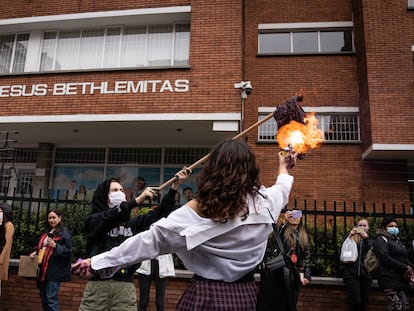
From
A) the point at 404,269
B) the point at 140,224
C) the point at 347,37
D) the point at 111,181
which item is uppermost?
the point at 347,37

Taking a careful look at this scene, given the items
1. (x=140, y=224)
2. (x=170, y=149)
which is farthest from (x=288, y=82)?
(x=140, y=224)

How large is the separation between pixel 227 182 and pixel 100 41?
37.3ft

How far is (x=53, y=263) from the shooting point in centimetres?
612

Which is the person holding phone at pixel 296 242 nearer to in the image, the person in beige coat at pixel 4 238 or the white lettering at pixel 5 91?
the person in beige coat at pixel 4 238

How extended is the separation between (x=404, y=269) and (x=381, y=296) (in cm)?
82

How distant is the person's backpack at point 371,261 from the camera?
21.1 ft

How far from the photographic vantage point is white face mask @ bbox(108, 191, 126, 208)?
13.3 feet

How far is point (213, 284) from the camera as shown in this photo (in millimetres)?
2238

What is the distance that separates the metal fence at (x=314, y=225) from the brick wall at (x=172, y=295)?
0.38 m

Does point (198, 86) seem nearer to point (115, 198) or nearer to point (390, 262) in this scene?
point (390, 262)

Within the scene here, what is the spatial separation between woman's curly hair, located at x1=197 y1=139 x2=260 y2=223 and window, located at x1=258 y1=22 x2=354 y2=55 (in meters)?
11.2

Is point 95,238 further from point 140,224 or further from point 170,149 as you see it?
point 170,149

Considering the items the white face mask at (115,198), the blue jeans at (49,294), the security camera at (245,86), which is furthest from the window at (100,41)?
the white face mask at (115,198)

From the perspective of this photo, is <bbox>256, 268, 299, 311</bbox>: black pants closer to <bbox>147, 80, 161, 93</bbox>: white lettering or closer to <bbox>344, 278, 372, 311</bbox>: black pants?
<bbox>344, 278, 372, 311</bbox>: black pants
